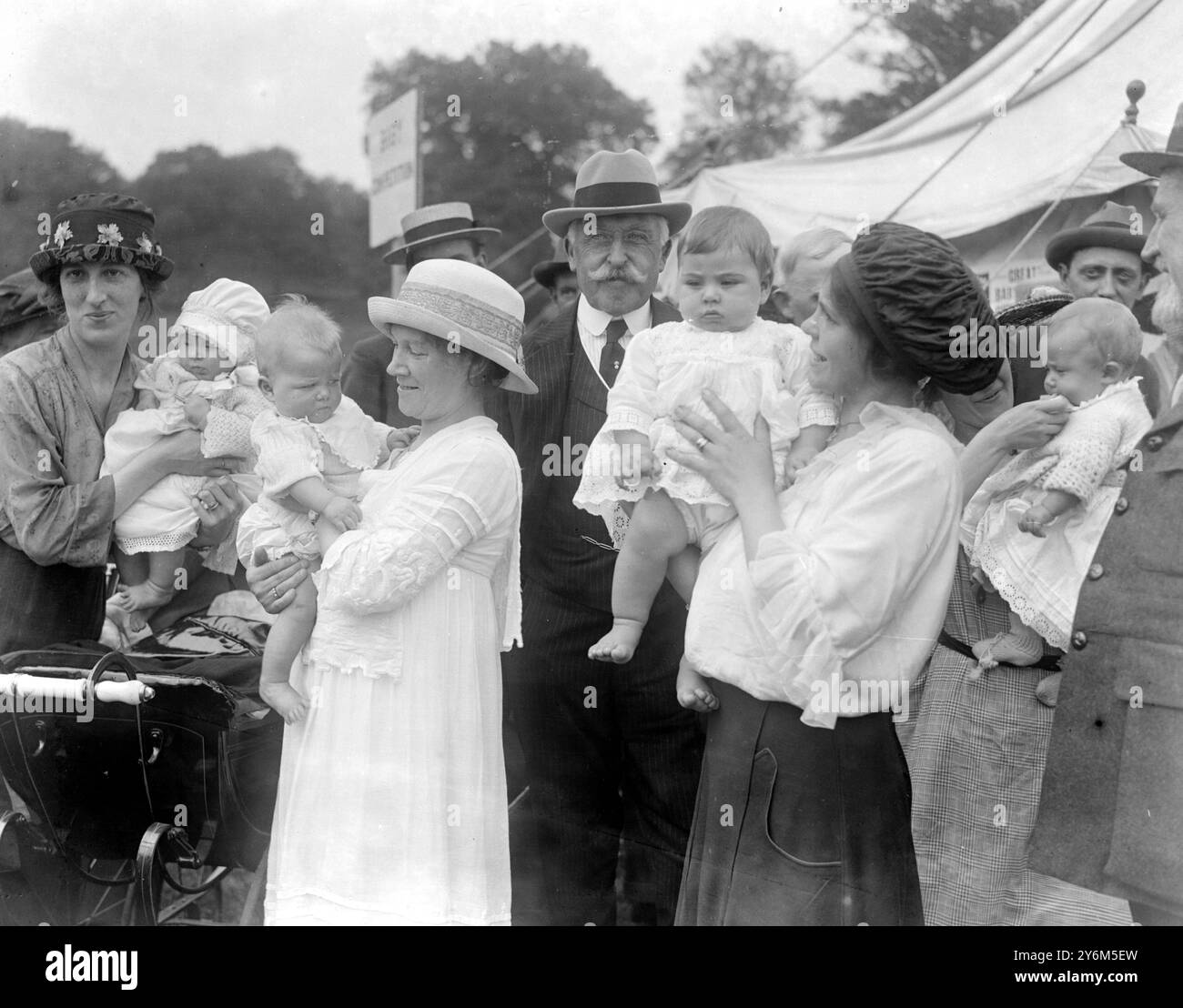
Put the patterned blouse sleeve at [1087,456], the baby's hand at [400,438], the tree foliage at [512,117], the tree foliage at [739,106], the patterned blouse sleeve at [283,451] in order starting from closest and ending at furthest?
the patterned blouse sleeve at [1087,456]
the patterned blouse sleeve at [283,451]
the baby's hand at [400,438]
the tree foliage at [739,106]
the tree foliage at [512,117]

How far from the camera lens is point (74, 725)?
3.23 metres

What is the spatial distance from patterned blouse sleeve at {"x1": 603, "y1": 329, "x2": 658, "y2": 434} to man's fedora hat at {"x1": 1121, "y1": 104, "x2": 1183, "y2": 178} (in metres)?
1.09

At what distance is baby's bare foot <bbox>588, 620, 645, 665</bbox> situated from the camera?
2.89 m

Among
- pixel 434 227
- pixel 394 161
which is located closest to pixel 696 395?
pixel 394 161

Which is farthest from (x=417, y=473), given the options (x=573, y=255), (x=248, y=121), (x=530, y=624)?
(x=248, y=121)

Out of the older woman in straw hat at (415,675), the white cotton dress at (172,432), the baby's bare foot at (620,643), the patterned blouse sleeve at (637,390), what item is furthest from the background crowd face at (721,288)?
the white cotton dress at (172,432)

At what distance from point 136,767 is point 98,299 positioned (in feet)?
4.19

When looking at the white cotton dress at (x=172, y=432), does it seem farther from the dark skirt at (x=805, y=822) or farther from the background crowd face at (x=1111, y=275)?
the background crowd face at (x=1111, y=275)

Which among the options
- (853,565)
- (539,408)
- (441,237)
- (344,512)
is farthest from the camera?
(441,237)

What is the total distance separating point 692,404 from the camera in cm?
295

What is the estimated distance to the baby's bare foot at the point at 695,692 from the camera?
276 centimetres

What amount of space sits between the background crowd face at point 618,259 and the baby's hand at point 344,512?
103cm

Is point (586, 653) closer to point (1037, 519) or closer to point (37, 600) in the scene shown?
point (1037, 519)

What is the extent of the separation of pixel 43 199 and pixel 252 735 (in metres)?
1.65
